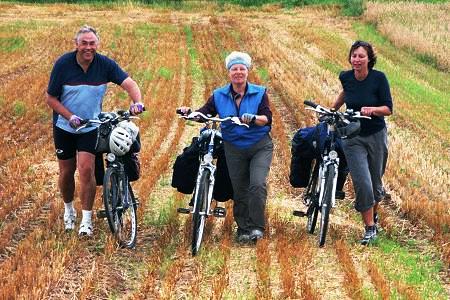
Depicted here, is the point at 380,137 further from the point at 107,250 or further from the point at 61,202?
the point at 61,202

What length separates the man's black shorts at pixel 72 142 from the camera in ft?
22.5

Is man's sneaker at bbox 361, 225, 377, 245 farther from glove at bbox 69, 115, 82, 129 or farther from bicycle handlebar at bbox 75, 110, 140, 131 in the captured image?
glove at bbox 69, 115, 82, 129

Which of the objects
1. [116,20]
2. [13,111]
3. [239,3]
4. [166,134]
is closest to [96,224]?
[166,134]

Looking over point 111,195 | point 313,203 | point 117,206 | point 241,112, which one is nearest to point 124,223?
point 117,206

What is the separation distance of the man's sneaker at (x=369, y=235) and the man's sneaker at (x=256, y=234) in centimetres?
100

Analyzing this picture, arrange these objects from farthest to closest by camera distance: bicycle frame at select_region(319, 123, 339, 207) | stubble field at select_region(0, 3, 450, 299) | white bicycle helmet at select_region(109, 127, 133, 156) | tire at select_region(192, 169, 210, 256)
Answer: bicycle frame at select_region(319, 123, 339, 207) < white bicycle helmet at select_region(109, 127, 133, 156) < tire at select_region(192, 169, 210, 256) < stubble field at select_region(0, 3, 450, 299)

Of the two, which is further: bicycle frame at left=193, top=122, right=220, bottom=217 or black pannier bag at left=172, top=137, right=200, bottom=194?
black pannier bag at left=172, top=137, right=200, bottom=194

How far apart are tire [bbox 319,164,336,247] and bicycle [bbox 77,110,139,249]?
1.76 m

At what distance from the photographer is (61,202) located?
8281mm

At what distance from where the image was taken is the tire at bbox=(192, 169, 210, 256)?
255 inches

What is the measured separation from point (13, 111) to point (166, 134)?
11.3 ft

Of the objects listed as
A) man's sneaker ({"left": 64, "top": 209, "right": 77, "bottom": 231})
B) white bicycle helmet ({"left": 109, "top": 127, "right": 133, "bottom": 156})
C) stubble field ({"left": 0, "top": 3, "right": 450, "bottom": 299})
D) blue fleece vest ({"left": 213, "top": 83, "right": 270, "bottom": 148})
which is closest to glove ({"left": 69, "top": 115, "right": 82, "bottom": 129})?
white bicycle helmet ({"left": 109, "top": 127, "right": 133, "bottom": 156})

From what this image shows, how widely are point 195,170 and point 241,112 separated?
29.3 inches

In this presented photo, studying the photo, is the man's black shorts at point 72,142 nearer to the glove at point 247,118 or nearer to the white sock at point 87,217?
the white sock at point 87,217
